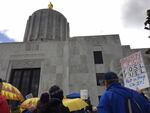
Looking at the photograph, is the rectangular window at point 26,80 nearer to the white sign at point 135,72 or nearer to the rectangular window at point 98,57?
the rectangular window at point 98,57

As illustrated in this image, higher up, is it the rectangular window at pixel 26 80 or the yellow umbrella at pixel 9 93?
the rectangular window at pixel 26 80

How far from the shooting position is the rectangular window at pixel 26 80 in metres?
Answer: 16.7

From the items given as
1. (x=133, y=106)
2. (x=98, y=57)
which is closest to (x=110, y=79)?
(x=133, y=106)

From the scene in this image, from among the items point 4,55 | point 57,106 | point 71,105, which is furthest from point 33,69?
point 57,106

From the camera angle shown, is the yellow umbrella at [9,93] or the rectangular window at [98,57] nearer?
the yellow umbrella at [9,93]

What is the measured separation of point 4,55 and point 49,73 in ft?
15.0

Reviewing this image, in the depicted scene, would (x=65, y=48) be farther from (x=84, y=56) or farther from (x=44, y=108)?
(x=44, y=108)

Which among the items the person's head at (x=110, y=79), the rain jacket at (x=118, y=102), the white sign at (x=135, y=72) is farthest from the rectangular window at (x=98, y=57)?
the rain jacket at (x=118, y=102)

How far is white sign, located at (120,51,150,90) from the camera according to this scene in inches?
214

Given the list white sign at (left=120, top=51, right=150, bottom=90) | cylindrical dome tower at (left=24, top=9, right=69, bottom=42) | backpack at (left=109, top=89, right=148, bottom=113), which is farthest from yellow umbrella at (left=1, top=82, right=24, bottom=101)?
cylindrical dome tower at (left=24, top=9, right=69, bottom=42)

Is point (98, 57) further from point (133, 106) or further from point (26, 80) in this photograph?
point (133, 106)

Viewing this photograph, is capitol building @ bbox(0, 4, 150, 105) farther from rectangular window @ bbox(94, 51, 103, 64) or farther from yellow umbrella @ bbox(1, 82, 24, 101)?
yellow umbrella @ bbox(1, 82, 24, 101)

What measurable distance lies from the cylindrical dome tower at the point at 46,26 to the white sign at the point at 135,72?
636 inches

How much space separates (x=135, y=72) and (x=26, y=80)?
41.8 ft
